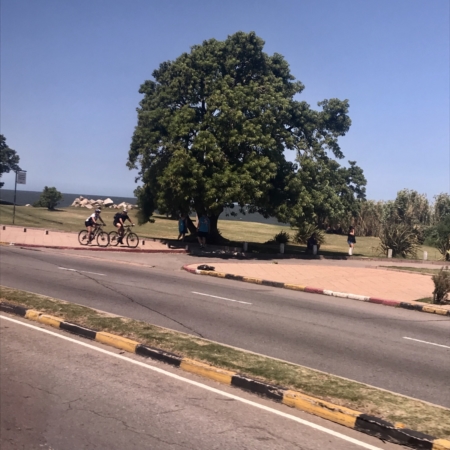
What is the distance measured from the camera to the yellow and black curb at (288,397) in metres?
5.91

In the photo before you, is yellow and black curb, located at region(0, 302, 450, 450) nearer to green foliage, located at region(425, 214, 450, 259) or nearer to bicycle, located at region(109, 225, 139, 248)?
bicycle, located at region(109, 225, 139, 248)

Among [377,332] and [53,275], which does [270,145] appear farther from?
[377,332]

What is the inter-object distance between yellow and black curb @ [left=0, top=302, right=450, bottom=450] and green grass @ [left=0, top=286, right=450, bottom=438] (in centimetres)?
16

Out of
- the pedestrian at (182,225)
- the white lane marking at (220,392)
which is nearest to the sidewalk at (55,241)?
the pedestrian at (182,225)

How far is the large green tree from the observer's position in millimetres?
26000

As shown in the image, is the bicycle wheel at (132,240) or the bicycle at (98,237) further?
the bicycle wheel at (132,240)

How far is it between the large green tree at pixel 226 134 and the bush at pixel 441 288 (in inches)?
431

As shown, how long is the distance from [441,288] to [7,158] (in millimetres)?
64118

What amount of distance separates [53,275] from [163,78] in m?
17.0

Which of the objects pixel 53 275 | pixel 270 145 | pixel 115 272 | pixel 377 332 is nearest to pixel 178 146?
pixel 270 145

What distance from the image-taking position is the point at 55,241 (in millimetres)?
27422

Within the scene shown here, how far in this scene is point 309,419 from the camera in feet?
21.3

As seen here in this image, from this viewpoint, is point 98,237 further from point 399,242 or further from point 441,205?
point 441,205

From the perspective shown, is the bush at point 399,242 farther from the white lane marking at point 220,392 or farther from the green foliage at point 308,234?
the white lane marking at point 220,392
